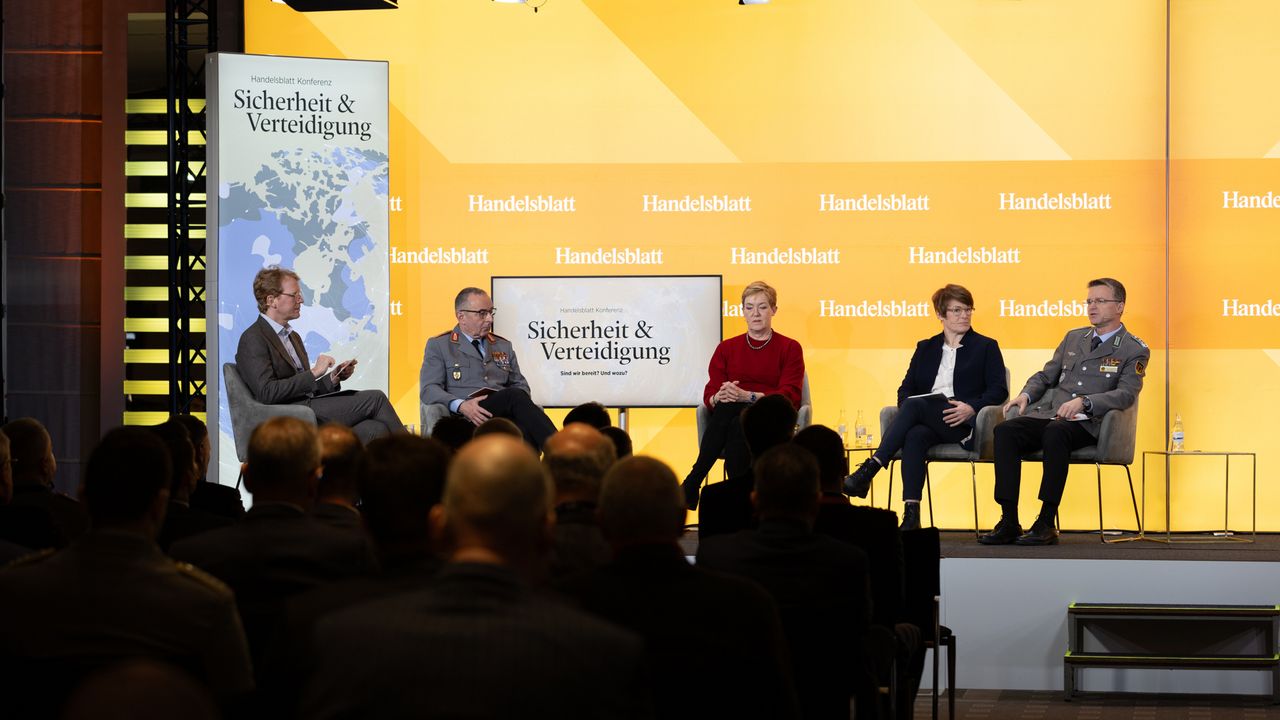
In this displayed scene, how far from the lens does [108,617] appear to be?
2.10m

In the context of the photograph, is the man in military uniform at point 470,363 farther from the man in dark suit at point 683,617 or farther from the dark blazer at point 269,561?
the man in dark suit at point 683,617

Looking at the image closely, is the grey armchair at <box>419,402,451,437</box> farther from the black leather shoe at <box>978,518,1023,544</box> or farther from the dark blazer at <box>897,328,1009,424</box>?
the black leather shoe at <box>978,518,1023,544</box>

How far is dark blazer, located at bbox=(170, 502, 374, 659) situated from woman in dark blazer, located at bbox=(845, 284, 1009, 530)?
15.9ft

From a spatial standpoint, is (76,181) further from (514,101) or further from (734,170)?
(734,170)

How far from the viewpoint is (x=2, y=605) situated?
209 cm

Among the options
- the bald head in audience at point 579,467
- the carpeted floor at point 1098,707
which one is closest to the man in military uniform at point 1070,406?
the carpeted floor at point 1098,707

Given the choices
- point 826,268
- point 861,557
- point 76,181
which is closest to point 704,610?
point 861,557

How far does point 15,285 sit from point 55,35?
1456mm

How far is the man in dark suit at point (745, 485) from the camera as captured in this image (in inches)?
164

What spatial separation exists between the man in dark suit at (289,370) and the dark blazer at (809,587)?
13.9 ft

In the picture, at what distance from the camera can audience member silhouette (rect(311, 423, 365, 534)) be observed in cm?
285

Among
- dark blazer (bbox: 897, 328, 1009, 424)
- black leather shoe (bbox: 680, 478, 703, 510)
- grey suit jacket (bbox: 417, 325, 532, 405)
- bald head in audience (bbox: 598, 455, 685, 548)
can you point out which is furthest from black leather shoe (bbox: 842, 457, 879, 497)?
bald head in audience (bbox: 598, 455, 685, 548)

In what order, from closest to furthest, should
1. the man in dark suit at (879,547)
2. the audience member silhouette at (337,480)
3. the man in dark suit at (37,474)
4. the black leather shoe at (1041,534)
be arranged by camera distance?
the audience member silhouette at (337,480) → the man in dark suit at (879,547) → the man in dark suit at (37,474) → the black leather shoe at (1041,534)

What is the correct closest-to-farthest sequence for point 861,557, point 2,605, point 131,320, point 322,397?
point 2,605, point 861,557, point 322,397, point 131,320
